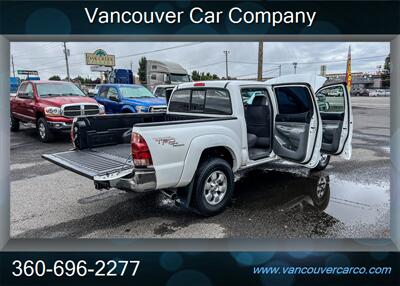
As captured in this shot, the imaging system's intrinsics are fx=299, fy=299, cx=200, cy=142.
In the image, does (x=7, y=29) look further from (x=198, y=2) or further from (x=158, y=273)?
(x=158, y=273)

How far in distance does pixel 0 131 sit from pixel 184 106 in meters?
3.06

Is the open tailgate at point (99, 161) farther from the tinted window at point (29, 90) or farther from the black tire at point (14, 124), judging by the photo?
the black tire at point (14, 124)

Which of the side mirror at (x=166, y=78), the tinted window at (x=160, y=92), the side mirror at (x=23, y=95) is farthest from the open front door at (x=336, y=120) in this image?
the side mirror at (x=166, y=78)

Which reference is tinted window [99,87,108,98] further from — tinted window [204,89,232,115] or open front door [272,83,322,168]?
open front door [272,83,322,168]

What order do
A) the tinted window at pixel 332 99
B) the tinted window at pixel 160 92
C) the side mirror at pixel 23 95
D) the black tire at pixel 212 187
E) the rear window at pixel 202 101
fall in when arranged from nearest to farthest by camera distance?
the black tire at pixel 212 187
the rear window at pixel 202 101
the tinted window at pixel 332 99
the side mirror at pixel 23 95
the tinted window at pixel 160 92

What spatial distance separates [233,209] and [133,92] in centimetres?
874

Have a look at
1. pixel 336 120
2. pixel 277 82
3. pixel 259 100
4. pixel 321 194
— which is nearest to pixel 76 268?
pixel 321 194

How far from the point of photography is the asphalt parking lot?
3.84 m

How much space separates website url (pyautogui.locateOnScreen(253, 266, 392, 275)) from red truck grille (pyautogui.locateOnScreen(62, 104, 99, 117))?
8122mm

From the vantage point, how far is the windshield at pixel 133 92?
464 inches

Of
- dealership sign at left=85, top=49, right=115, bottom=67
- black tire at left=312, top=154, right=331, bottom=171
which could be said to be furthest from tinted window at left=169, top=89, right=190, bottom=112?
dealership sign at left=85, top=49, right=115, bottom=67

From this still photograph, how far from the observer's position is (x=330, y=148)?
5.81 meters

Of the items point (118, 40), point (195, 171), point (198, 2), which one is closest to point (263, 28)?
point (198, 2)

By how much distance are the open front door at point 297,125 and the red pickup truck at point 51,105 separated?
259 inches
